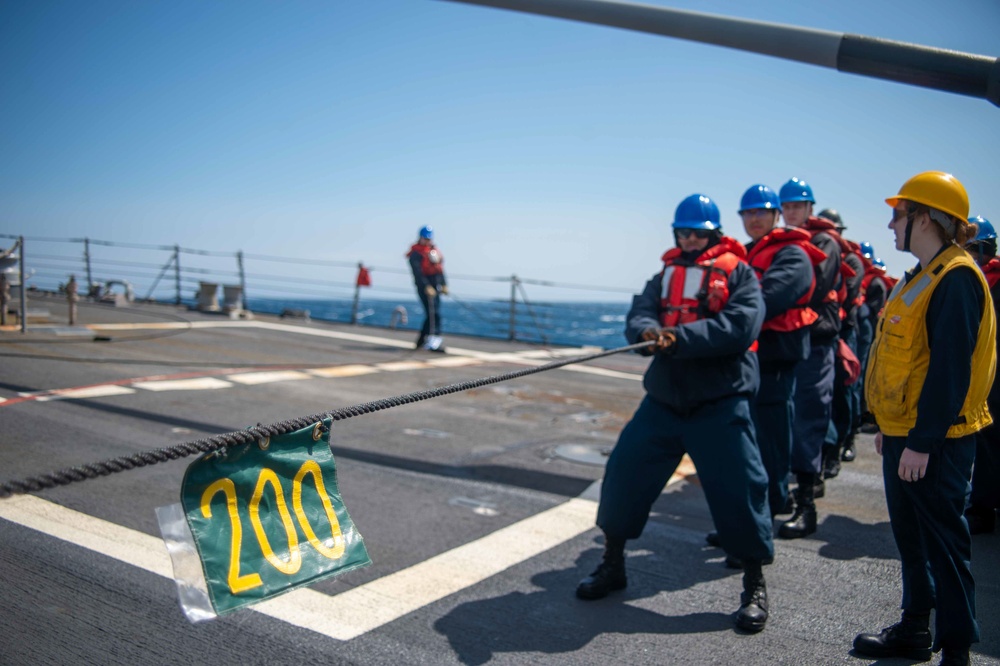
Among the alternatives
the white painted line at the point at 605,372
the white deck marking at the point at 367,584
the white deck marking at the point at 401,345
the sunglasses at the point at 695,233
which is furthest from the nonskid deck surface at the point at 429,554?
the white deck marking at the point at 401,345

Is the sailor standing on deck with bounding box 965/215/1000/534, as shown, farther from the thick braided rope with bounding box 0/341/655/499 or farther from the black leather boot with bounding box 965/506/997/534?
the thick braided rope with bounding box 0/341/655/499

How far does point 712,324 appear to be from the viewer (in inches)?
148

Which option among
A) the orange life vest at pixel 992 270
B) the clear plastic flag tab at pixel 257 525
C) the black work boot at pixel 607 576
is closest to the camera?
the clear plastic flag tab at pixel 257 525

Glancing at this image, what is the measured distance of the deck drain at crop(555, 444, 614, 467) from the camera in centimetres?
680

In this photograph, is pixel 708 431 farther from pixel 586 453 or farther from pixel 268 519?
pixel 586 453

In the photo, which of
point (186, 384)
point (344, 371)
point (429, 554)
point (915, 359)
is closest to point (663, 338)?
point (915, 359)

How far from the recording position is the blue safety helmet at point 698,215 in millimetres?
4109

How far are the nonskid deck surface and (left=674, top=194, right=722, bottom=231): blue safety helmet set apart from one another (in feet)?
6.59

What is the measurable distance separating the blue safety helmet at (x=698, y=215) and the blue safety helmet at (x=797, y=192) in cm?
202

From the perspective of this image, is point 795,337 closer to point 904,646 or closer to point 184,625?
point 904,646

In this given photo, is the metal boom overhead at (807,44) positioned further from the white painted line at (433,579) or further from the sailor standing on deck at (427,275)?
the sailor standing on deck at (427,275)

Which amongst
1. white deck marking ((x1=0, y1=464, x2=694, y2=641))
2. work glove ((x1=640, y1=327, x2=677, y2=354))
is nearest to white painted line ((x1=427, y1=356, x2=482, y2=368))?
white deck marking ((x1=0, y1=464, x2=694, y2=641))

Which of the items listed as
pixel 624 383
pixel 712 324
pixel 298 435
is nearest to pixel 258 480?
pixel 298 435

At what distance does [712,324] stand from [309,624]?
241 centimetres
